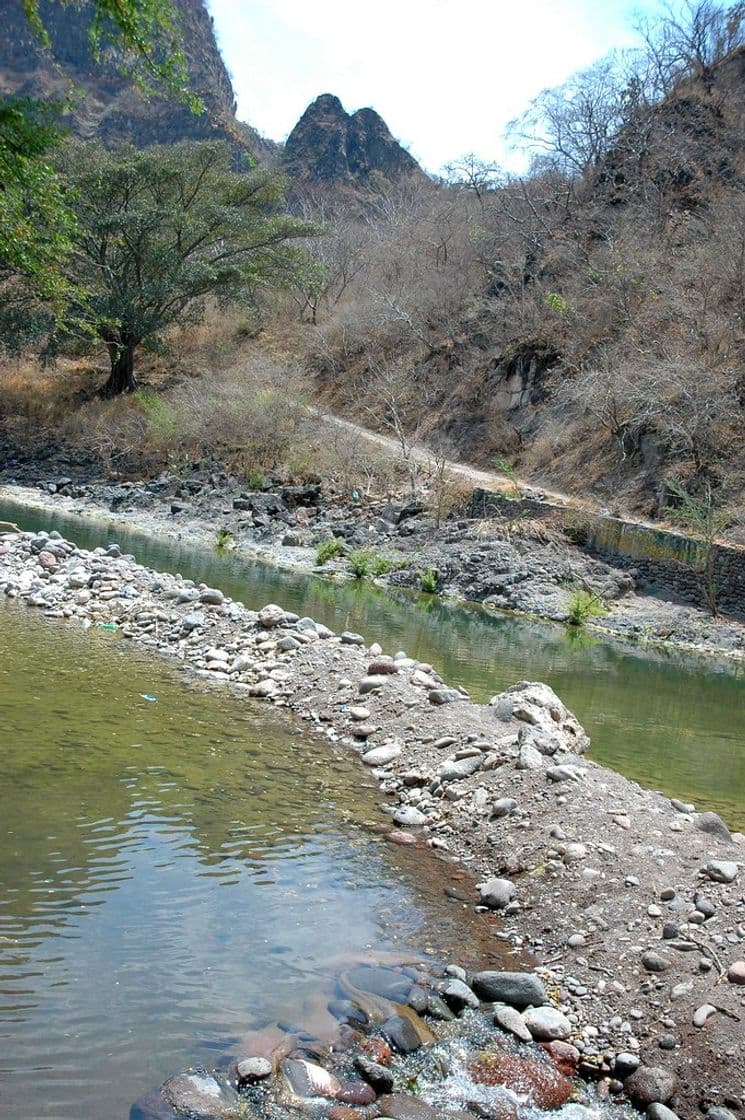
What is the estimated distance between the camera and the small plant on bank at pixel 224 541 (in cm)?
2387

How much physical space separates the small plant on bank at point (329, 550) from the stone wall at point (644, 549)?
446cm

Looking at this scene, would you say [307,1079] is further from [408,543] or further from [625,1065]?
[408,543]

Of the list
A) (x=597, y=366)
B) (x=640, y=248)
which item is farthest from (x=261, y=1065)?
(x=640, y=248)

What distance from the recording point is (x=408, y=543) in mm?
24812

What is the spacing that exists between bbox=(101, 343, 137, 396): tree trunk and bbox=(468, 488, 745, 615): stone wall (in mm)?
18971

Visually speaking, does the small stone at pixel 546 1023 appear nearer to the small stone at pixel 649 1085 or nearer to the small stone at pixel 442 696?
the small stone at pixel 649 1085

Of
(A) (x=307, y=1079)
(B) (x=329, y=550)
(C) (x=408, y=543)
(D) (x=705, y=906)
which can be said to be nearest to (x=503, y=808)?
(D) (x=705, y=906)

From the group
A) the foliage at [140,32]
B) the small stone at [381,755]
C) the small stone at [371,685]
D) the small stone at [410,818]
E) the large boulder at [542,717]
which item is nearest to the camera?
the small stone at [410,818]

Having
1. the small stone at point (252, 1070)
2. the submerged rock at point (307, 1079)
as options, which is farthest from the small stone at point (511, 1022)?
the small stone at point (252, 1070)

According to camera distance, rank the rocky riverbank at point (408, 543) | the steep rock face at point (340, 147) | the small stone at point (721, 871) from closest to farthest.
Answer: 1. the small stone at point (721, 871)
2. the rocky riverbank at point (408, 543)
3. the steep rock face at point (340, 147)

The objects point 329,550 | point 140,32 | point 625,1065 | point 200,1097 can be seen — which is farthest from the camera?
point 329,550

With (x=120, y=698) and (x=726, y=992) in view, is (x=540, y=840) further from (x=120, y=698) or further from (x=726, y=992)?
(x=120, y=698)

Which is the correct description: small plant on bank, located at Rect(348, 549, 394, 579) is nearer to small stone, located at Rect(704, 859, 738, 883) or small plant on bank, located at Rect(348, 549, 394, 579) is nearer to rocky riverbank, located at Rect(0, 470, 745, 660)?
rocky riverbank, located at Rect(0, 470, 745, 660)

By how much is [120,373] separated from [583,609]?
2557cm
